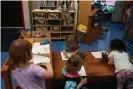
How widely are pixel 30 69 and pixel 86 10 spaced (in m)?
3.23

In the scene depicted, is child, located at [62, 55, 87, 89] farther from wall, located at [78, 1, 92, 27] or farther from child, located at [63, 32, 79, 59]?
wall, located at [78, 1, 92, 27]

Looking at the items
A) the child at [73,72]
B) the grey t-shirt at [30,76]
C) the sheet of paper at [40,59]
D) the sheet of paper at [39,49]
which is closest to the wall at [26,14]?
the sheet of paper at [39,49]

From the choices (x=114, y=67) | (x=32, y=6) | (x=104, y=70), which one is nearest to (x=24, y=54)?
(x=104, y=70)

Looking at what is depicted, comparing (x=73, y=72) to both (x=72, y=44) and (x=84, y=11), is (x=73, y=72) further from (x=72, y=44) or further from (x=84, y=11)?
(x=84, y=11)

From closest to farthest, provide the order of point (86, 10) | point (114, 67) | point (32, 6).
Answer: point (114, 67) → point (86, 10) → point (32, 6)

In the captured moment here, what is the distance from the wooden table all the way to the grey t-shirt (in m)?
0.48

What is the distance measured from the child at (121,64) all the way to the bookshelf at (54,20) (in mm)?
2251

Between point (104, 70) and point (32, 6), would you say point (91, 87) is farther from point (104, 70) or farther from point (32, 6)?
point (32, 6)

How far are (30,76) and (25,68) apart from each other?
0.26 feet

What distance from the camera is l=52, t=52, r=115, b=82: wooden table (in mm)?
1932

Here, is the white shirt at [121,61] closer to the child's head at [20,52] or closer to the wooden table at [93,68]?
the wooden table at [93,68]

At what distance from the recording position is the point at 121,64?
6.66 ft

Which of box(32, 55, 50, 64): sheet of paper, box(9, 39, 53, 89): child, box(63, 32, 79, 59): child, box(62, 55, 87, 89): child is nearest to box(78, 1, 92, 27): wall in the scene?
box(63, 32, 79, 59): child

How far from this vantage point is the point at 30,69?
51.9 inches
